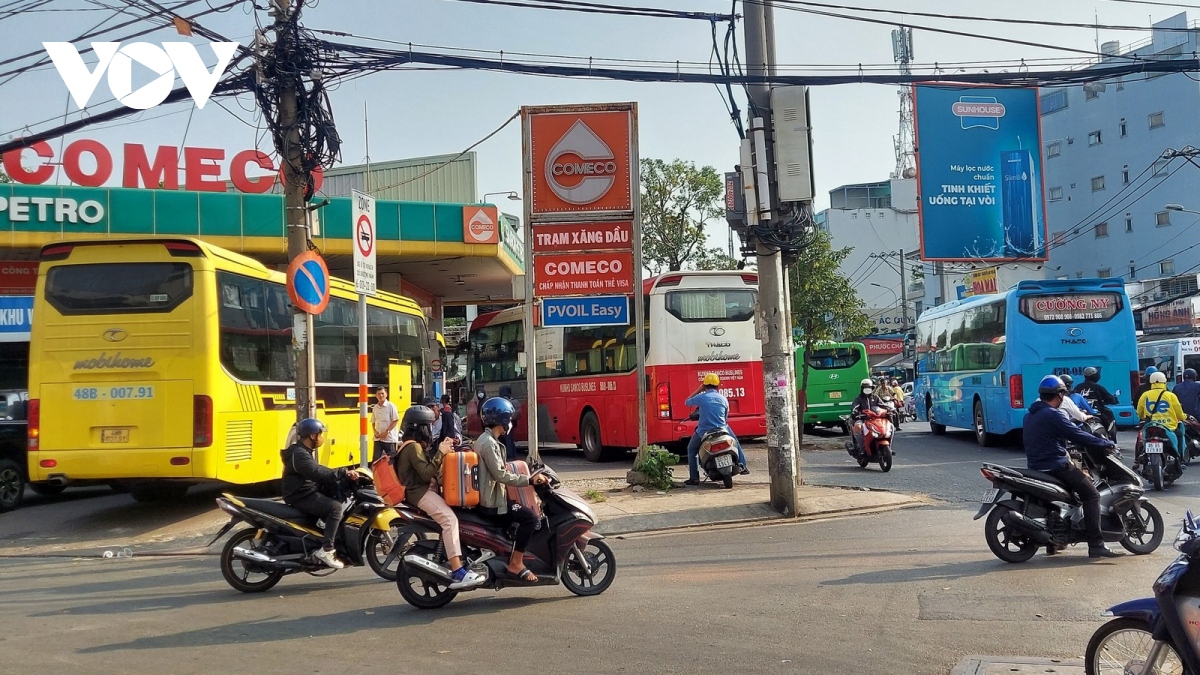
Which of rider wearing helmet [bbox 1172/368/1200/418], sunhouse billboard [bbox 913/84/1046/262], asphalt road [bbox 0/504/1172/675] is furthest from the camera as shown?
sunhouse billboard [bbox 913/84/1046/262]

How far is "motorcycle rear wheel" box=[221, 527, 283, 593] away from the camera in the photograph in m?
8.33

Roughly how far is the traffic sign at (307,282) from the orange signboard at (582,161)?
4.17m

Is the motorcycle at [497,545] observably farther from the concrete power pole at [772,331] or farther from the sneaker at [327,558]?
the concrete power pole at [772,331]

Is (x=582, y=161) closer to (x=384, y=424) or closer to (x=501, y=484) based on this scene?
(x=384, y=424)

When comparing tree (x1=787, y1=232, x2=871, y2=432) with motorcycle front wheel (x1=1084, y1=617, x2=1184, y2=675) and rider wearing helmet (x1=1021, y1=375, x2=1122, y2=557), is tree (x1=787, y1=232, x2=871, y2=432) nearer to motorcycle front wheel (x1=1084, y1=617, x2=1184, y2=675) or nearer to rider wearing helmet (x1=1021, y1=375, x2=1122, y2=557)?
rider wearing helmet (x1=1021, y1=375, x2=1122, y2=557)

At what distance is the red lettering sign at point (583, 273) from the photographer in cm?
1455

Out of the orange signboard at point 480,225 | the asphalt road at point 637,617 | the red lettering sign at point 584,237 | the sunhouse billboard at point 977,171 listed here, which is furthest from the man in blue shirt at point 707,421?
the sunhouse billboard at point 977,171

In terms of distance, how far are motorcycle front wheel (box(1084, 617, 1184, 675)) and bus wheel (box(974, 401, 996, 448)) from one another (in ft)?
54.7

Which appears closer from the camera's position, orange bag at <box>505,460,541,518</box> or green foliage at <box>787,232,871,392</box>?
orange bag at <box>505,460,541,518</box>

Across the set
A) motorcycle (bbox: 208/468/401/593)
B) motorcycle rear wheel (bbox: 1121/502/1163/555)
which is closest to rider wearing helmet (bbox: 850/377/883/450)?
motorcycle rear wheel (bbox: 1121/502/1163/555)

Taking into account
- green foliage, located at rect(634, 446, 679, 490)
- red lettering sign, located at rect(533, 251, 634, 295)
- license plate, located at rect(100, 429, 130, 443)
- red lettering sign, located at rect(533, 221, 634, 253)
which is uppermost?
red lettering sign, located at rect(533, 221, 634, 253)

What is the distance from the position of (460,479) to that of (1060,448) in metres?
4.96

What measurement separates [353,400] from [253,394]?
3.00m

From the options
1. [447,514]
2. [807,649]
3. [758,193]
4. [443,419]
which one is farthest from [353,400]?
[807,649]
